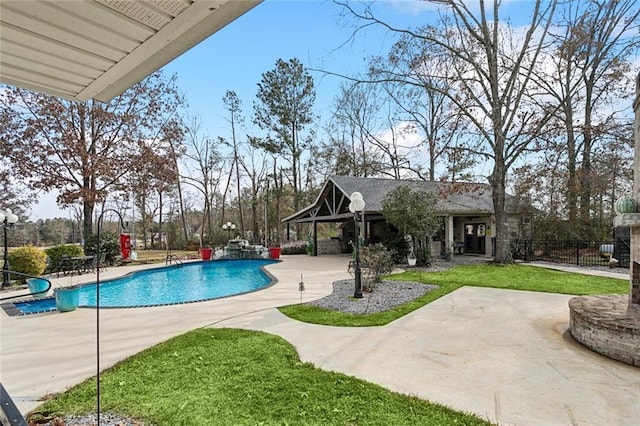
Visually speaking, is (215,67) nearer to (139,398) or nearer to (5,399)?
(139,398)

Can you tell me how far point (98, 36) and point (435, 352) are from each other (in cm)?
486

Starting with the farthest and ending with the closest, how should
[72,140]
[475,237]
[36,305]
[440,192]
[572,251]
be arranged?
[475,237] → [72,140] → [440,192] → [572,251] → [36,305]

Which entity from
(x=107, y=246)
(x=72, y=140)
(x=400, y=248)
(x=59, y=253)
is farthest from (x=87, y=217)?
(x=400, y=248)

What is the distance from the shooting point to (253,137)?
27859 millimetres

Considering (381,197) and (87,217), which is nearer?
(381,197)

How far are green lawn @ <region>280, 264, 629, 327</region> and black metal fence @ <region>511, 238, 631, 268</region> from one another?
285 cm

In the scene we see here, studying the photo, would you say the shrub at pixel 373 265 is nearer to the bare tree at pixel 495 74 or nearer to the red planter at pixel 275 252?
the bare tree at pixel 495 74

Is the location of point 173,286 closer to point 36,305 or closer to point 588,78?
point 36,305

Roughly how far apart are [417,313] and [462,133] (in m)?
11.5

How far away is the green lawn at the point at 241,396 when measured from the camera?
3.07 m

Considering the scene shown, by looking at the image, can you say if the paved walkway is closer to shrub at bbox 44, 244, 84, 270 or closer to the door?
shrub at bbox 44, 244, 84, 270

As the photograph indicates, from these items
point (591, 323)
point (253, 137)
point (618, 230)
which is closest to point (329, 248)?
point (253, 137)

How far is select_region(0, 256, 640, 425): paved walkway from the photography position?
3.38 metres

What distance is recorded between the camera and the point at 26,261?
12219 mm
